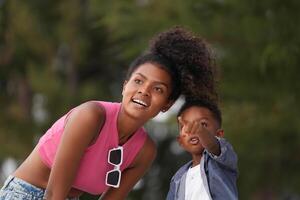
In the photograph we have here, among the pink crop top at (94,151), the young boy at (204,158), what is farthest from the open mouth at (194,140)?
the pink crop top at (94,151)

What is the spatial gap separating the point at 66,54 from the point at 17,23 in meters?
1.51

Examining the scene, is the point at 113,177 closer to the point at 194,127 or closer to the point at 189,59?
the point at 194,127

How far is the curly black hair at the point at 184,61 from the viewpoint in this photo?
370 centimetres

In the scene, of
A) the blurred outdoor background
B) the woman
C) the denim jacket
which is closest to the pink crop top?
the woman

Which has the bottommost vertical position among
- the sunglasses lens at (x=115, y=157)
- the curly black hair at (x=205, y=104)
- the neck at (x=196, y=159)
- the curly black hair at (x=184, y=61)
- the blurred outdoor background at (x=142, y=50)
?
the sunglasses lens at (x=115, y=157)

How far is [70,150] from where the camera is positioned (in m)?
3.47

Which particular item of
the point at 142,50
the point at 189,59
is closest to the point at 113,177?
the point at 189,59

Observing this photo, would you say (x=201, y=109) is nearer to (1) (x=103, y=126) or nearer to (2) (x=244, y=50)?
(1) (x=103, y=126)

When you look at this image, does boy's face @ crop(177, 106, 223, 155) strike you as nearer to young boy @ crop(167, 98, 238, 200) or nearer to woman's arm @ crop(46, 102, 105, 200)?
young boy @ crop(167, 98, 238, 200)

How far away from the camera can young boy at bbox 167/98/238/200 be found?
352 centimetres

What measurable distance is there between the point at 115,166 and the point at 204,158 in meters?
0.38

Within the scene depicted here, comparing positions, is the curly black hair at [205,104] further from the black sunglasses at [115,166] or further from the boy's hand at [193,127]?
the black sunglasses at [115,166]

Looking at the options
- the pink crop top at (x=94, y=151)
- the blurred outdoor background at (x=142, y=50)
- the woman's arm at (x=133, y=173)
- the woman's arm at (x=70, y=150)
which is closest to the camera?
the woman's arm at (x=70, y=150)

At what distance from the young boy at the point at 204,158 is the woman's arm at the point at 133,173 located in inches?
5.8
